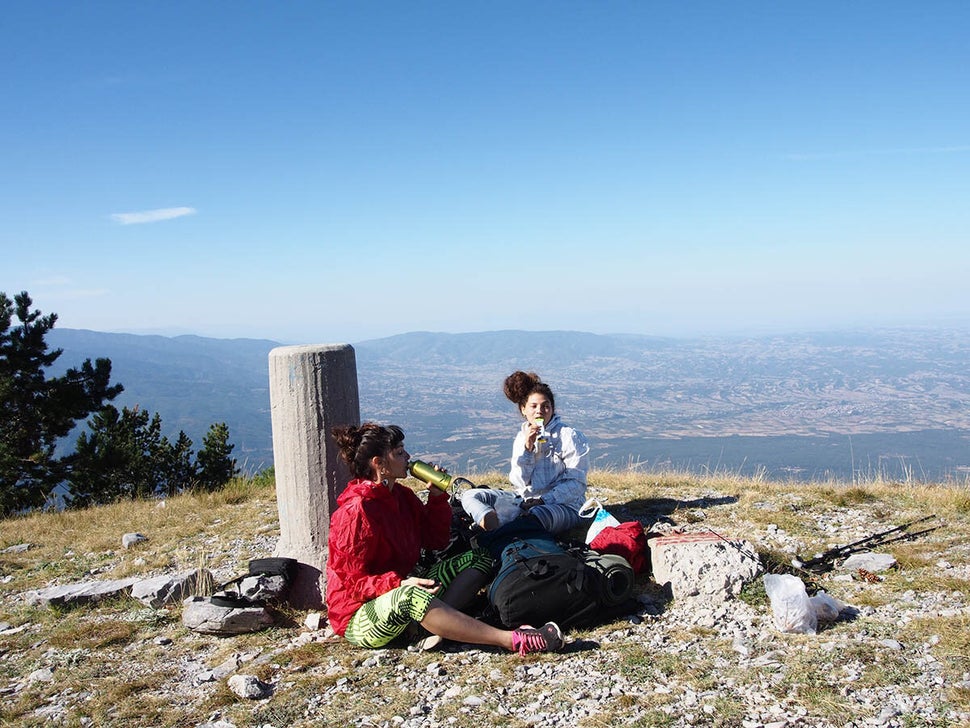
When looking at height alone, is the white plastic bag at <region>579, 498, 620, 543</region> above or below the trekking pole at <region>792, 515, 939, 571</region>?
above

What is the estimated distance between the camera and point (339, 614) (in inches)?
190

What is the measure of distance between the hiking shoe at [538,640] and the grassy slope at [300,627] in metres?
0.12

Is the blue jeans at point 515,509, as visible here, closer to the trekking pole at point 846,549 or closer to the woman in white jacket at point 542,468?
the woman in white jacket at point 542,468

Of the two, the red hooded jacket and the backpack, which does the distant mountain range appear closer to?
the backpack

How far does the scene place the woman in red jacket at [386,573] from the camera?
4.50m

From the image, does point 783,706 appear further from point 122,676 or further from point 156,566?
point 156,566

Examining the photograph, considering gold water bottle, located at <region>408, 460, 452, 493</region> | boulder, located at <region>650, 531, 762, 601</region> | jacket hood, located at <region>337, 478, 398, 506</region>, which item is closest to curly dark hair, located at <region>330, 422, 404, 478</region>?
jacket hood, located at <region>337, 478, 398, 506</region>

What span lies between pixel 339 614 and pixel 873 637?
3588 millimetres

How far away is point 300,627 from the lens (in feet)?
17.5

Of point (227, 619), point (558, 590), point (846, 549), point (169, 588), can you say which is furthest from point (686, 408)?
point (227, 619)

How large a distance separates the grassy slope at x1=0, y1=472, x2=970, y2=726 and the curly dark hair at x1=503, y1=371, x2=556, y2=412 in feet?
6.07

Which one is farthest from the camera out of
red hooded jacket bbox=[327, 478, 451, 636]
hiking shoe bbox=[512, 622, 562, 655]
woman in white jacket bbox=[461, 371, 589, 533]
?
woman in white jacket bbox=[461, 371, 589, 533]

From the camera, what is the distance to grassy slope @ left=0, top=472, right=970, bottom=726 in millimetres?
3998

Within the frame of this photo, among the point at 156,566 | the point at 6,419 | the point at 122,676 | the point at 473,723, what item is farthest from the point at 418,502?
the point at 6,419
